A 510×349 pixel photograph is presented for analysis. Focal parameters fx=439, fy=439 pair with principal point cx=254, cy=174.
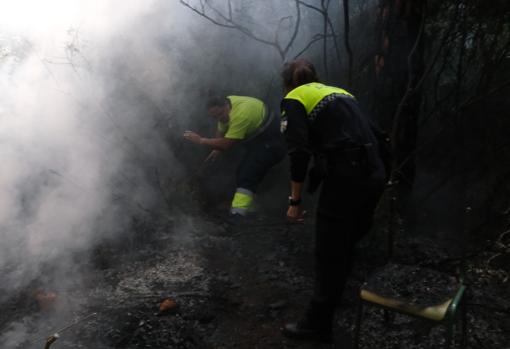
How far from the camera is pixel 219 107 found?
194 inches

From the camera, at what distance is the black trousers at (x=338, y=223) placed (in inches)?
114

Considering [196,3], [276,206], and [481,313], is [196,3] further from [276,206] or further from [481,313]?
[481,313]

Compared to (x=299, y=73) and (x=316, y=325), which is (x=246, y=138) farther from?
(x=316, y=325)

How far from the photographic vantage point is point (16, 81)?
15.2 ft

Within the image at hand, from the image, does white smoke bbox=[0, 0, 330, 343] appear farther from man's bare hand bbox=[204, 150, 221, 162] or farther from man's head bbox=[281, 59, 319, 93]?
man's head bbox=[281, 59, 319, 93]

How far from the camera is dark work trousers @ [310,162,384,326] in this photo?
114 inches

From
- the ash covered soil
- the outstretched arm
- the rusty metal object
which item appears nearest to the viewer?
the ash covered soil

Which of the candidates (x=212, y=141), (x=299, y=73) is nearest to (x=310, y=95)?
(x=299, y=73)

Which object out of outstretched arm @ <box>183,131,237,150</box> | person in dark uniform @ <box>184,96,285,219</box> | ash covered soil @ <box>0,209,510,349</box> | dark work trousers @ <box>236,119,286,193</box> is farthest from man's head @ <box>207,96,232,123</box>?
ash covered soil @ <box>0,209,510,349</box>

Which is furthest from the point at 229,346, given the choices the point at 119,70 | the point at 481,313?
the point at 119,70

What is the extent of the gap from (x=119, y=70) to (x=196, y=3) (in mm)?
1316

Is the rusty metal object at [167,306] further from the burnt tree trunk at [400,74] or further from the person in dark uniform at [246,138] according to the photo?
the burnt tree trunk at [400,74]

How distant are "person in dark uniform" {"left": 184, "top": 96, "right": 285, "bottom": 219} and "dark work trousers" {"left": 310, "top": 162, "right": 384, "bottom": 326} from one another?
6.68 feet

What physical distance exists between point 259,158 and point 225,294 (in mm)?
1954
